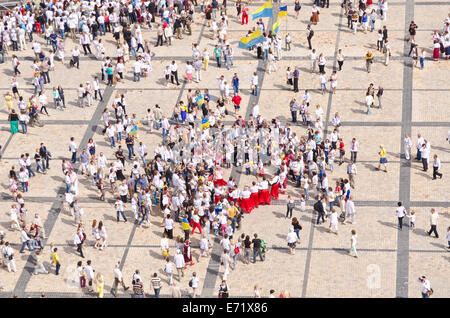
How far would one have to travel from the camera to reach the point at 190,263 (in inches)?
1457

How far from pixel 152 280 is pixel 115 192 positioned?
25.9ft

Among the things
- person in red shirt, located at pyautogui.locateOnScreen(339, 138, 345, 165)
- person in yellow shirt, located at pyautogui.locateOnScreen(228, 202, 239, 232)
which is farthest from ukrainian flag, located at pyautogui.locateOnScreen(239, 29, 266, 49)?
person in yellow shirt, located at pyautogui.locateOnScreen(228, 202, 239, 232)

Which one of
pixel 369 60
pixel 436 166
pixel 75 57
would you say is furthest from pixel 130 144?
pixel 369 60

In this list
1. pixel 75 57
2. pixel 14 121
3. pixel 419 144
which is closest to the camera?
pixel 419 144

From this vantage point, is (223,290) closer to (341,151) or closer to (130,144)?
(341,151)

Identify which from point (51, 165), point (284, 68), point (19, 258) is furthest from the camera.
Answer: point (284, 68)

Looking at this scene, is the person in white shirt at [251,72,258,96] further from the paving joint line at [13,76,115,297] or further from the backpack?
the backpack

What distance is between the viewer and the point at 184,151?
142ft

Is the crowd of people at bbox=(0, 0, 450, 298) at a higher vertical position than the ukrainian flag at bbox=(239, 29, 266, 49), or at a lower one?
lower

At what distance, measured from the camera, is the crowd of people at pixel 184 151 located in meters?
37.8

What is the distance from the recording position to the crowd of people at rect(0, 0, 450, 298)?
1487 inches

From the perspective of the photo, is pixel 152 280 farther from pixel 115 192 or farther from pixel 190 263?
pixel 115 192

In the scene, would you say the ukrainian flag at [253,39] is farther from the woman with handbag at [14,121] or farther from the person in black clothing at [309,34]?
→ the woman with handbag at [14,121]
